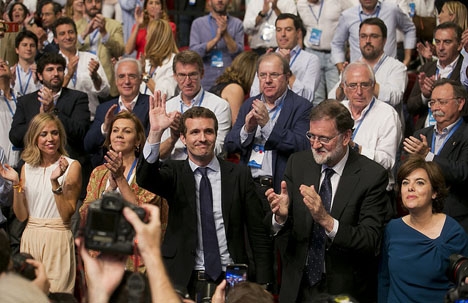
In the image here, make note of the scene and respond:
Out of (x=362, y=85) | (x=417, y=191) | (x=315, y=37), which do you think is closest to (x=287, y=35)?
(x=315, y=37)

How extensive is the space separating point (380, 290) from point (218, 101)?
2589 millimetres

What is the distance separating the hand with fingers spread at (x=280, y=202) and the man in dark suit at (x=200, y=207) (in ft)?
1.43

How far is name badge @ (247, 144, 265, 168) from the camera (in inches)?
302

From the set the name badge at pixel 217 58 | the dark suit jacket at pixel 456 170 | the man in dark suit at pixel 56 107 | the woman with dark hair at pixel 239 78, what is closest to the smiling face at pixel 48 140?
the man in dark suit at pixel 56 107

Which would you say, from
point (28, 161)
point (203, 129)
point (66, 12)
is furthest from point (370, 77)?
point (66, 12)

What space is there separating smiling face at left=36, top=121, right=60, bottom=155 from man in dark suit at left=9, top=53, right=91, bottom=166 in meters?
1.06

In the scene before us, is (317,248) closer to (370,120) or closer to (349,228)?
(349,228)

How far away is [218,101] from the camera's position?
814 centimetres

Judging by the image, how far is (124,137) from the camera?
720 cm

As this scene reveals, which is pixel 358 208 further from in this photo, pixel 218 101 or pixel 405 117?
pixel 405 117

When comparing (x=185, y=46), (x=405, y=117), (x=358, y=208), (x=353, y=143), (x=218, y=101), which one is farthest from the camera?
(x=185, y=46)

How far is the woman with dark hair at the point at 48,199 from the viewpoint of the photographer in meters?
7.38

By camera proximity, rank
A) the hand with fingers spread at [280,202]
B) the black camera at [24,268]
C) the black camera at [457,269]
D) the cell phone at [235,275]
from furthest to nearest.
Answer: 1. the hand with fingers spread at [280,202]
2. the black camera at [457,269]
3. the cell phone at [235,275]
4. the black camera at [24,268]

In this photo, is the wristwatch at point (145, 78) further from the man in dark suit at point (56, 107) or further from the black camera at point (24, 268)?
the black camera at point (24, 268)
